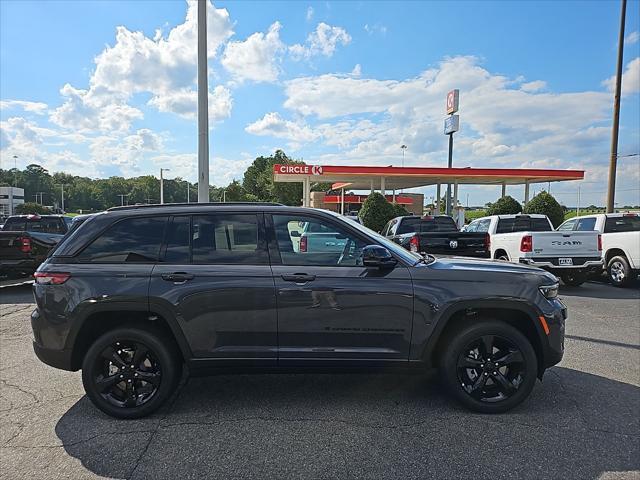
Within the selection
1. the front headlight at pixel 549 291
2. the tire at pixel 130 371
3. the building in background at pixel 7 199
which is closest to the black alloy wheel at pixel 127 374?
the tire at pixel 130 371

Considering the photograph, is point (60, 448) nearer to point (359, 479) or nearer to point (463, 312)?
point (359, 479)

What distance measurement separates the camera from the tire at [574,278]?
10.1m

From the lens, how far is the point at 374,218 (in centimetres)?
2820

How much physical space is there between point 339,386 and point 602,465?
2.21 m

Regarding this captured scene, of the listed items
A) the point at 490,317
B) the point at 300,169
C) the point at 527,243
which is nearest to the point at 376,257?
the point at 490,317

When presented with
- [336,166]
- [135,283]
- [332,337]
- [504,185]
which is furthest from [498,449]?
[504,185]

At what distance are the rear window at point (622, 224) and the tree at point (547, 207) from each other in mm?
13834

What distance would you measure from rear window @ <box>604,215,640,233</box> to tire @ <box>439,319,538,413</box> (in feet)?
30.5

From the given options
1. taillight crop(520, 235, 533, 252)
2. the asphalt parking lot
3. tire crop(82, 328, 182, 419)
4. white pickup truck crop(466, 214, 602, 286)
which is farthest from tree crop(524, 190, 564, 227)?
tire crop(82, 328, 182, 419)

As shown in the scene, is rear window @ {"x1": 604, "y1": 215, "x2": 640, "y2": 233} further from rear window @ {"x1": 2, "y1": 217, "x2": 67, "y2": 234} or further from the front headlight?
rear window @ {"x1": 2, "y1": 217, "x2": 67, "y2": 234}

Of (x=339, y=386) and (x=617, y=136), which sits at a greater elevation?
(x=617, y=136)

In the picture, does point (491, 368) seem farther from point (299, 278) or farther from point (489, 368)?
point (299, 278)

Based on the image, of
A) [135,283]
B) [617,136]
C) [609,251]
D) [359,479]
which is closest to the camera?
[359,479]

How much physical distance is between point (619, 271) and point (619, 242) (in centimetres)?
68
